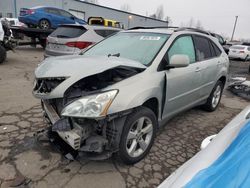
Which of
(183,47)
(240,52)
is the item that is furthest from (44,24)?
(240,52)

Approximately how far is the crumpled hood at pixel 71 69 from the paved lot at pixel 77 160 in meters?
0.88

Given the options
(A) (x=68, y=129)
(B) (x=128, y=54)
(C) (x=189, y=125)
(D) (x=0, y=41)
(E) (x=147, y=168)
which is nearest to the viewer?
(A) (x=68, y=129)

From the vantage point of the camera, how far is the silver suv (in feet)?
7.82

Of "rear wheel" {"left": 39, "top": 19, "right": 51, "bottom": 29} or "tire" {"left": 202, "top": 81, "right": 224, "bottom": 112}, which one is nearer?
"tire" {"left": 202, "top": 81, "right": 224, "bottom": 112}

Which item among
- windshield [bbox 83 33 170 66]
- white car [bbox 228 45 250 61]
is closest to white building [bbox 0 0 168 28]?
white car [bbox 228 45 250 61]

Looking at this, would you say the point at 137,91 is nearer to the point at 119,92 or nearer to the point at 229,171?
the point at 119,92

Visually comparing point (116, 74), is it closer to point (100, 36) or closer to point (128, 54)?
point (128, 54)

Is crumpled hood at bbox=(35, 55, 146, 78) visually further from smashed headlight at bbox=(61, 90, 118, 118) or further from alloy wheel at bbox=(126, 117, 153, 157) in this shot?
alloy wheel at bbox=(126, 117, 153, 157)

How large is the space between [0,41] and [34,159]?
7684 mm

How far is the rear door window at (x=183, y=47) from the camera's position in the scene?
3385 millimetres

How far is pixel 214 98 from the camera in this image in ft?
16.2

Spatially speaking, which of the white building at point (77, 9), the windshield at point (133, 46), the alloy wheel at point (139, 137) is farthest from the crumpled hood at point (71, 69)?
the white building at point (77, 9)

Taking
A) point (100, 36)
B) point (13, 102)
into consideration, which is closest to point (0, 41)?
point (100, 36)

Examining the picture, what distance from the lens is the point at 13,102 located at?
15.7 feet
